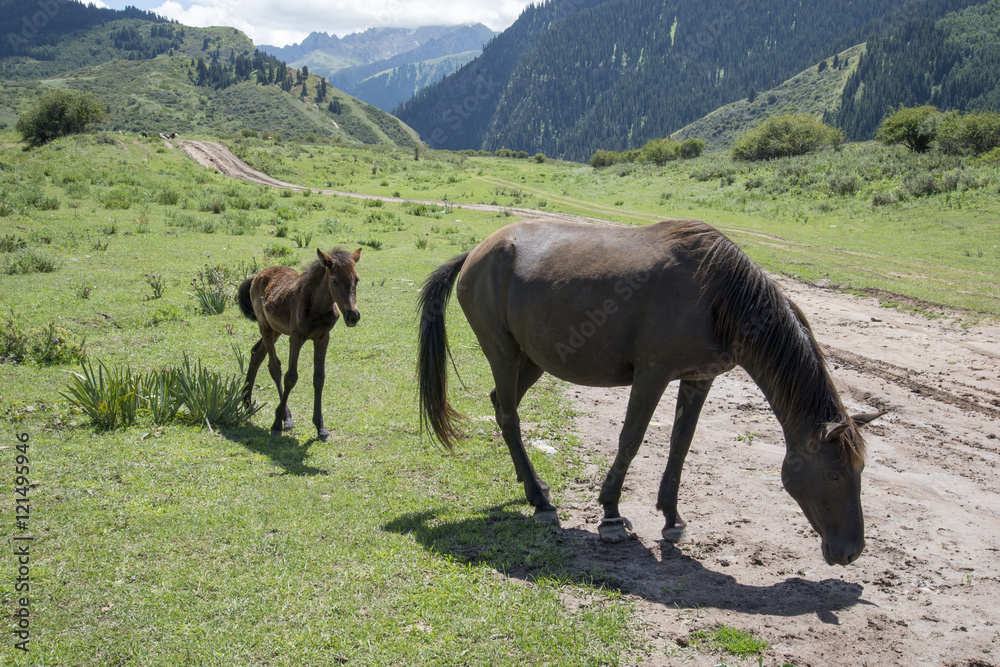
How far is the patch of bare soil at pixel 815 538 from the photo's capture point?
13.4ft

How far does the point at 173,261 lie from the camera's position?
57.3 feet

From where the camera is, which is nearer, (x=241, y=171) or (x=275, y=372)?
(x=275, y=372)

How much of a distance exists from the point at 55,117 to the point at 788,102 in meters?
154

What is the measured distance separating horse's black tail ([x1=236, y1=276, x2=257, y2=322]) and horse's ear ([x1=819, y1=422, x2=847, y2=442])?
763 centimetres

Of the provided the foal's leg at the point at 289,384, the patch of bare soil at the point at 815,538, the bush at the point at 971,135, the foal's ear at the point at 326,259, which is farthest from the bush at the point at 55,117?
the bush at the point at 971,135

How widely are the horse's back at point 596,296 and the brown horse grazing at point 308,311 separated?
1.63 meters

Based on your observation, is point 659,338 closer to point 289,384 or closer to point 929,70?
point 289,384

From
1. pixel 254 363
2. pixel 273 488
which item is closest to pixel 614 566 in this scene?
pixel 273 488

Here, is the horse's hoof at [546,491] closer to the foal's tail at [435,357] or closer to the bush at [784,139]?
the foal's tail at [435,357]

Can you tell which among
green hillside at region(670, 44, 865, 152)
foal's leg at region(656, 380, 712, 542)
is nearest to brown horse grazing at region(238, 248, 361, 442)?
foal's leg at region(656, 380, 712, 542)

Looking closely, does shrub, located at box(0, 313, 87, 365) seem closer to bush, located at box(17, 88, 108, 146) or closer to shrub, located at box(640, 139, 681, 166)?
bush, located at box(17, 88, 108, 146)

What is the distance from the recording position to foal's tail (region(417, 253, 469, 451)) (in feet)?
21.6

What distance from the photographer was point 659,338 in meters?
5.11

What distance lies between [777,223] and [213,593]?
102 feet
